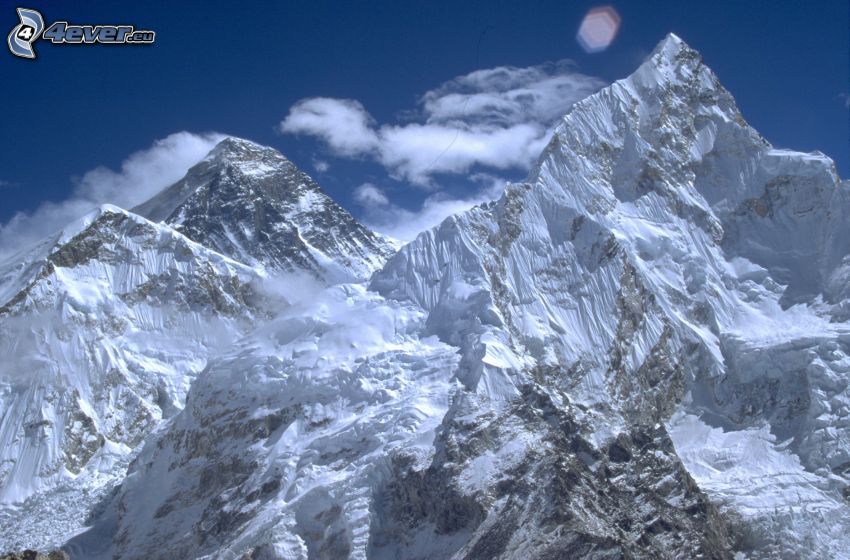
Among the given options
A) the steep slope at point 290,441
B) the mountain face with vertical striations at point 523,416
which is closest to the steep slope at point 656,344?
the mountain face with vertical striations at point 523,416

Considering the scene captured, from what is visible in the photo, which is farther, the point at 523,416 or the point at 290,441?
the point at 290,441

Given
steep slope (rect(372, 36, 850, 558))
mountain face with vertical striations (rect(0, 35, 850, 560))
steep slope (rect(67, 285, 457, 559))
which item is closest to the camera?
Answer: mountain face with vertical striations (rect(0, 35, 850, 560))

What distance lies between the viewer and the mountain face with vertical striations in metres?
151

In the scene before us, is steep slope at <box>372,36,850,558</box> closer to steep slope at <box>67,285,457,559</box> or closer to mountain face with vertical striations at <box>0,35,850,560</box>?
mountain face with vertical striations at <box>0,35,850,560</box>

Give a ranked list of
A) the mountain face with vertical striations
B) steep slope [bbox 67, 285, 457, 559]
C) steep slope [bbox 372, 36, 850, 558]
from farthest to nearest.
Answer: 1. steep slope [bbox 372, 36, 850, 558]
2. steep slope [bbox 67, 285, 457, 559]
3. the mountain face with vertical striations

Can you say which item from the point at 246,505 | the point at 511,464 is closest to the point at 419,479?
the point at 511,464

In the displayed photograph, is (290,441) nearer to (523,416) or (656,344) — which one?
(523,416)

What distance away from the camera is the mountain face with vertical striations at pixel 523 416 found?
150750mm

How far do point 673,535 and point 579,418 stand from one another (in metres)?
19.3

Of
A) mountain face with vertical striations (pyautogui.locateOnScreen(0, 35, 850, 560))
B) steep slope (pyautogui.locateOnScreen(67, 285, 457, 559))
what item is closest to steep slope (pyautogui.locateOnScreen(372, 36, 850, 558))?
mountain face with vertical striations (pyautogui.locateOnScreen(0, 35, 850, 560))

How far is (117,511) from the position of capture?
7023 inches

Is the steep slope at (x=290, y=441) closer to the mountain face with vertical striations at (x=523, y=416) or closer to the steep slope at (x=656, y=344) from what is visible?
the mountain face with vertical striations at (x=523, y=416)

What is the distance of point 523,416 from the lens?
158 meters

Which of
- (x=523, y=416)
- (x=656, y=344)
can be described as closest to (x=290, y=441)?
(x=523, y=416)
